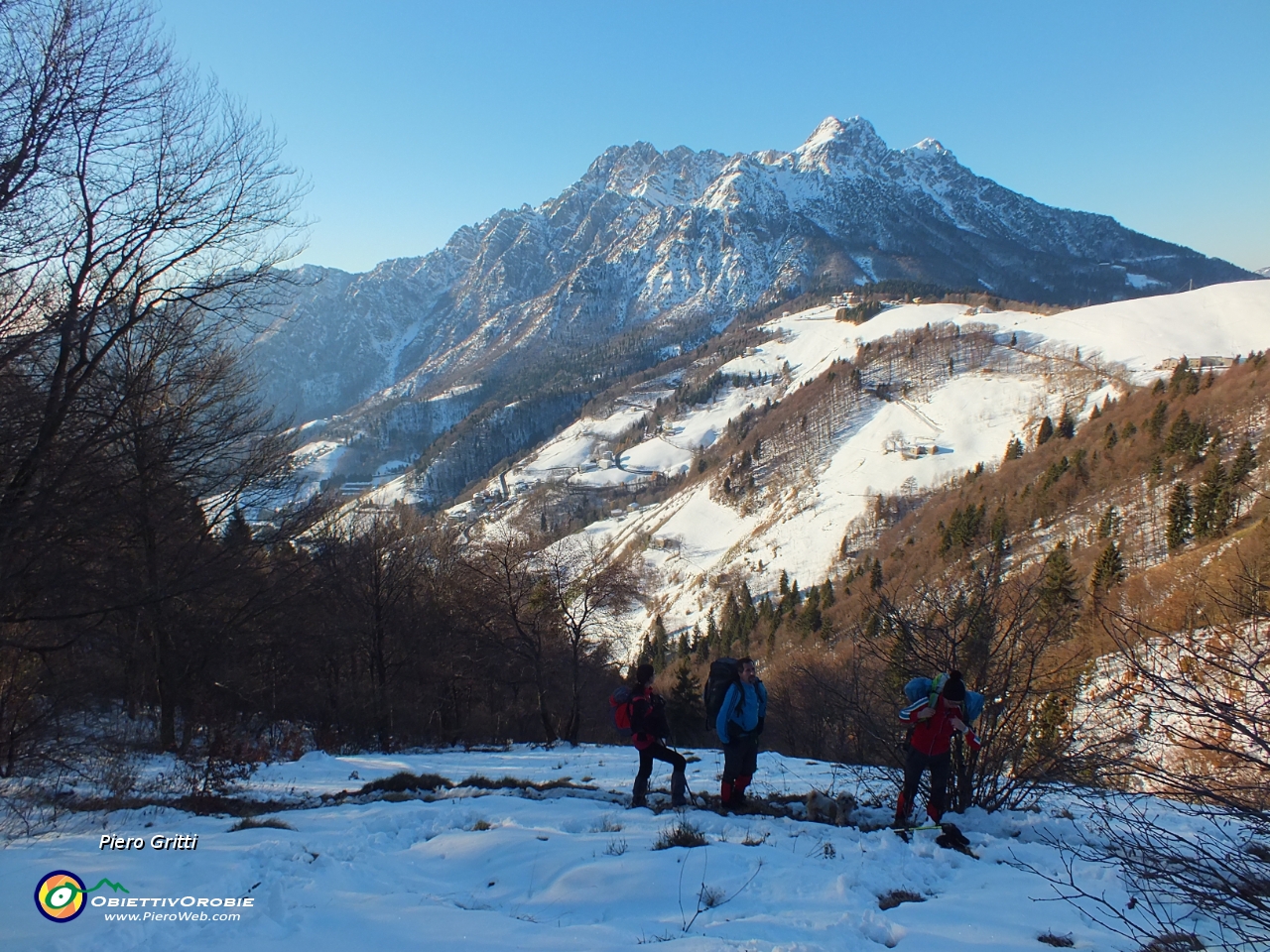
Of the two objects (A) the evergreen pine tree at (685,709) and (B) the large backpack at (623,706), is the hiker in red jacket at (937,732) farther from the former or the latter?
(A) the evergreen pine tree at (685,709)

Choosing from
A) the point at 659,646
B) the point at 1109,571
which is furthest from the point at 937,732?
the point at 659,646

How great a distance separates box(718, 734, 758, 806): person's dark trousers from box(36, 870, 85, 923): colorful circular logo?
5.07 meters

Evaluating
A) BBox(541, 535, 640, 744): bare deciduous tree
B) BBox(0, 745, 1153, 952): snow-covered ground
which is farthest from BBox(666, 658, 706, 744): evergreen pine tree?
BBox(0, 745, 1153, 952): snow-covered ground

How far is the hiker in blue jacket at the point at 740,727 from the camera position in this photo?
6.22 m

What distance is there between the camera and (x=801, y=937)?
3.48 m

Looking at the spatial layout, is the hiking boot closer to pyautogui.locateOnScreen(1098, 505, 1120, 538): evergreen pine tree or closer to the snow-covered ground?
the snow-covered ground

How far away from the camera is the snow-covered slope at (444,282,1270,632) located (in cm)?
7888

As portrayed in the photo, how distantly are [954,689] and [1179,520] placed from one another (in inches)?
1753

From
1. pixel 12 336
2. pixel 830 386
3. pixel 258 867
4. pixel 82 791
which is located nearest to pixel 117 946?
pixel 258 867

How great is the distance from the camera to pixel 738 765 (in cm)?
641

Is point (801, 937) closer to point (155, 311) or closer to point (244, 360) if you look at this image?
point (155, 311)

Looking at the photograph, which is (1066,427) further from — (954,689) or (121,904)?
(121,904)

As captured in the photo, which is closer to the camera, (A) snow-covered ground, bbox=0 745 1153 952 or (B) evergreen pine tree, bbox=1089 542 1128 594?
(A) snow-covered ground, bbox=0 745 1153 952

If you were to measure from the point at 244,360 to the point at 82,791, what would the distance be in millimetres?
6664
